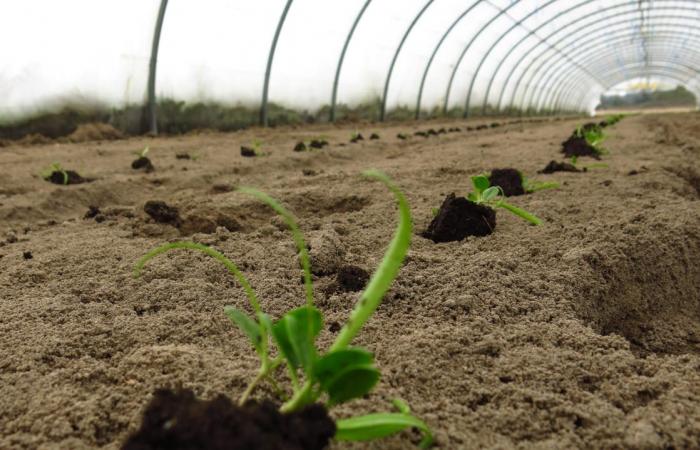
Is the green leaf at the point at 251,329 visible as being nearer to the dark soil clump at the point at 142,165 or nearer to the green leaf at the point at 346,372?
the green leaf at the point at 346,372

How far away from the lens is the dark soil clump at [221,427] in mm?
649

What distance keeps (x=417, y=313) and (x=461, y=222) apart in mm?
726

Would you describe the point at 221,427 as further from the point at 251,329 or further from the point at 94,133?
the point at 94,133

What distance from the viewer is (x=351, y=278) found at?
1614 mm

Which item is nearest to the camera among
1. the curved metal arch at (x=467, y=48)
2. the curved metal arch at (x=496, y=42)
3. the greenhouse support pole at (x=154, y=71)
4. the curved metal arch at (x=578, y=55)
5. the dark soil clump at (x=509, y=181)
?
the dark soil clump at (x=509, y=181)

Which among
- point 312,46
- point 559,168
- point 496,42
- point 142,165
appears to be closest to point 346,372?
point 559,168

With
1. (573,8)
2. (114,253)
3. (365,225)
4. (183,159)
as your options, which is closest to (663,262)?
(365,225)

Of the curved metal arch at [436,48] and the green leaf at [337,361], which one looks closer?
the green leaf at [337,361]

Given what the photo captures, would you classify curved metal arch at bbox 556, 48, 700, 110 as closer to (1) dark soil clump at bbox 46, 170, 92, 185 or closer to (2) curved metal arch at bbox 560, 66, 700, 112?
(2) curved metal arch at bbox 560, 66, 700, 112

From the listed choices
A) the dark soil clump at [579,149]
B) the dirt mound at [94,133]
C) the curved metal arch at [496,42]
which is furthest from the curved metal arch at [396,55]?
the dark soil clump at [579,149]

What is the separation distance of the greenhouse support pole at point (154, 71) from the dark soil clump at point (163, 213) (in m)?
6.08

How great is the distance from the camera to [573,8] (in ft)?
56.4

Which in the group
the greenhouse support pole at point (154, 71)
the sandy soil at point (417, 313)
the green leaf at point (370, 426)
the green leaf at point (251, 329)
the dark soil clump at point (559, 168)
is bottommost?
the sandy soil at point (417, 313)

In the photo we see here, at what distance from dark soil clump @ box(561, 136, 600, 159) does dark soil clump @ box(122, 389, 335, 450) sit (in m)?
4.08
